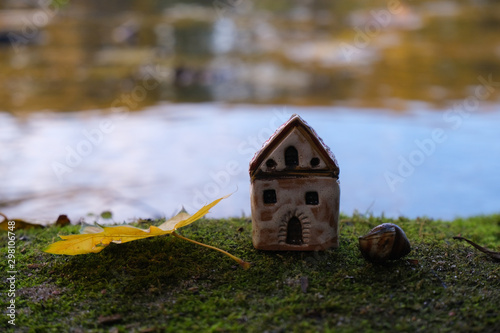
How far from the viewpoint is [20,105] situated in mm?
4723

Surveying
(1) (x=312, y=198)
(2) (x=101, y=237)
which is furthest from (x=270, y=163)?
(2) (x=101, y=237)

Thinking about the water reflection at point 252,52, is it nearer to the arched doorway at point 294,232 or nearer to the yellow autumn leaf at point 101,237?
the arched doorway at point 294,232

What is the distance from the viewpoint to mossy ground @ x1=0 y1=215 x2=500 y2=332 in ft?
4.38

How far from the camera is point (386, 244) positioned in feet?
5.10

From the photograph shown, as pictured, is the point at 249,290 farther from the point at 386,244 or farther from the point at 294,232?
the point at 386,244

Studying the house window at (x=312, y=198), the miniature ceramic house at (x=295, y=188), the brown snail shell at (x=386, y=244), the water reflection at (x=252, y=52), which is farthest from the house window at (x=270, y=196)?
the water reflection at (x=252, y=52)

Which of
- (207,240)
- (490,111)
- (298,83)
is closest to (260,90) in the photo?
(298,83)

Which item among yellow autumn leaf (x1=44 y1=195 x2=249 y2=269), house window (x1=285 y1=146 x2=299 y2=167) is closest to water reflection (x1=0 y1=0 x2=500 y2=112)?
house window (x1=285 y1=146 x2=299 y2=167)

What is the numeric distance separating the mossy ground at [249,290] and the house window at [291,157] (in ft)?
0.91

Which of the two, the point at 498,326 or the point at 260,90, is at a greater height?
the point at 260,90

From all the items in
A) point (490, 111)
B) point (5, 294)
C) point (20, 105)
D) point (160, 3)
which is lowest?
point (5, 294)

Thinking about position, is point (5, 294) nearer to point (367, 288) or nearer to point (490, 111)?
point (367, 288)

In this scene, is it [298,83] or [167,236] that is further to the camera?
[298,83]

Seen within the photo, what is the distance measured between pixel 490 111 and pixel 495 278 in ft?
11.2
